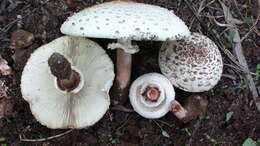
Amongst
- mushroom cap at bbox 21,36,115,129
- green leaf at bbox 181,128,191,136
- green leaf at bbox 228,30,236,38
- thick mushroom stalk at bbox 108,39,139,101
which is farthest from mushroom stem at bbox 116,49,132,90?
green leaf at bbox 228,30,236,38

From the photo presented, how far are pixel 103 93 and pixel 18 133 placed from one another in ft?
3.25

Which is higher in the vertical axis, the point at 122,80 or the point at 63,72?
the point at 63,72

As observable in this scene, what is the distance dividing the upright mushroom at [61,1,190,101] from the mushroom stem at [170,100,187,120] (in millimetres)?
724

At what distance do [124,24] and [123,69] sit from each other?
2.92ft

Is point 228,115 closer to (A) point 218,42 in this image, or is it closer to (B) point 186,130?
(B) point 186,130

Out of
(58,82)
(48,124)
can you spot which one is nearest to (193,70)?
(58,82)

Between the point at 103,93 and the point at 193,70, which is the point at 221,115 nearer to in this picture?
the point at 193,70

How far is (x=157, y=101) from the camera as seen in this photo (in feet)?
9.13

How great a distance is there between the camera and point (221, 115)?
120 inches

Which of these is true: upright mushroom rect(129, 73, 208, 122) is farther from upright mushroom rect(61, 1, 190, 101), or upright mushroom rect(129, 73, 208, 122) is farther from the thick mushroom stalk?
upright mushroom rect(61, 1, 190, 101)

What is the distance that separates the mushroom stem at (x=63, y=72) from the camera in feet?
7.35

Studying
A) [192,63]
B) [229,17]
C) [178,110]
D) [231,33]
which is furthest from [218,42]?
[178,110]

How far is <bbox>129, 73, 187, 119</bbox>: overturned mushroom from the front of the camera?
278cm

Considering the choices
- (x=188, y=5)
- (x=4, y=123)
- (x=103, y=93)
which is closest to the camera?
(x=103, y=93)
